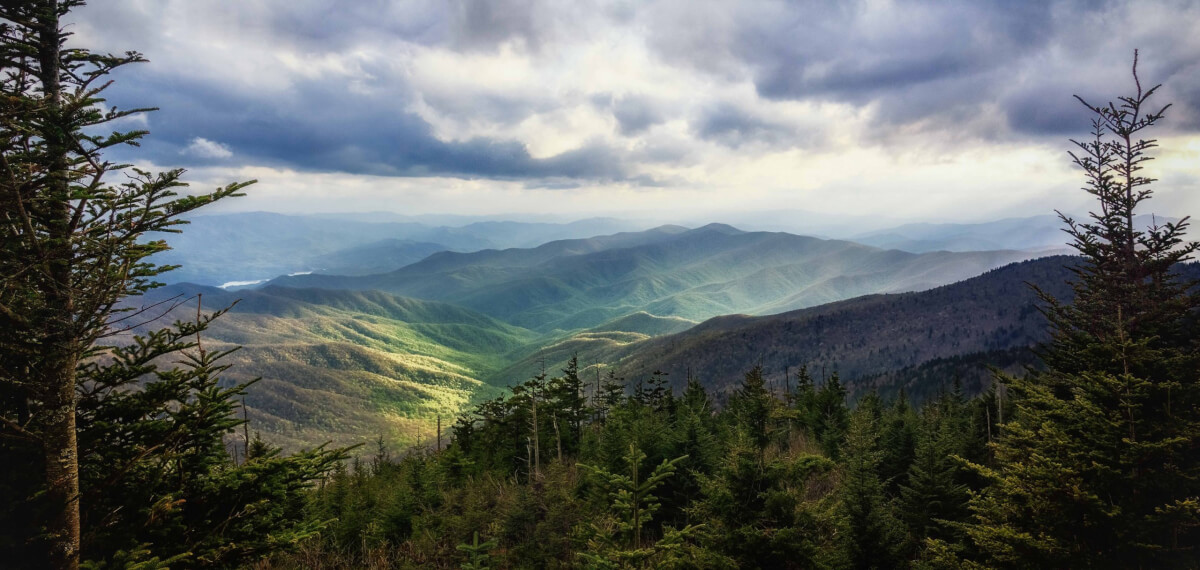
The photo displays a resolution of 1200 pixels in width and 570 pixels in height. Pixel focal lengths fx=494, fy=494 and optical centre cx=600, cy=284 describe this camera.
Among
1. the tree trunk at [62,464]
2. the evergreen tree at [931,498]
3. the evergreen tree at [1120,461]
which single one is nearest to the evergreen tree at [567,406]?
the evergreen tree at [931,498]

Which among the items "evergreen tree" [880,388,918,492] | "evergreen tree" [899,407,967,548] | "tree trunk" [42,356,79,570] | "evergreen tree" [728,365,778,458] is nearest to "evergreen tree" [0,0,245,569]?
"tree trunk" [42,356,79,570]

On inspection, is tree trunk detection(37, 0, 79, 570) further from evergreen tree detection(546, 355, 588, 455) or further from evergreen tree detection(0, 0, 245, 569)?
evergreen tree detection(546, 355, 588, 455)

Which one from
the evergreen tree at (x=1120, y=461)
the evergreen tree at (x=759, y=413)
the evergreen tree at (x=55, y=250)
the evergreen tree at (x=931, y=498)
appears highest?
the evergreen tree at (x=55, y=250)

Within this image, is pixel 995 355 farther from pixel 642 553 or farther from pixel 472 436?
pixel 642 553

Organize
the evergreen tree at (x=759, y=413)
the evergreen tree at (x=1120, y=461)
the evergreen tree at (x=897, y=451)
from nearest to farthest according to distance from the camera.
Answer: the evergreen tree at (x=1120, y=461) → the evergreen tree at (x=897, y=451) → the evergreen tree at (x=759, y=413)

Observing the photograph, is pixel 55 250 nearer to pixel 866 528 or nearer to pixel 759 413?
pixel 866 528

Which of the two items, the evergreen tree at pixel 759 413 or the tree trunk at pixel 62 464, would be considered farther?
the evergreen tree at pixel 759 413

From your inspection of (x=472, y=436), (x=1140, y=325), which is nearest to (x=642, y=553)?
(x=1140, y=325)

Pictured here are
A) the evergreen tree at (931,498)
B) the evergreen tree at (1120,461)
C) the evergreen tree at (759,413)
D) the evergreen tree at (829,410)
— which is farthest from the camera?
the evergreen tree at (829,410)

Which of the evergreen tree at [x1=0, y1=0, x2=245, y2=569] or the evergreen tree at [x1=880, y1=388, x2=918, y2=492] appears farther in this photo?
the evergreen tree at [x1=880, y1=388, x2=918, y2=492]

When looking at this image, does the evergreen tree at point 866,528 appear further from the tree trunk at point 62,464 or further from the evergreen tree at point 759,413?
the evergreen tree at point 759,413

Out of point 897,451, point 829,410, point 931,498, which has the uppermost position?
point 931,498

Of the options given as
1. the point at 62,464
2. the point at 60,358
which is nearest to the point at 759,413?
the point at 62,464
